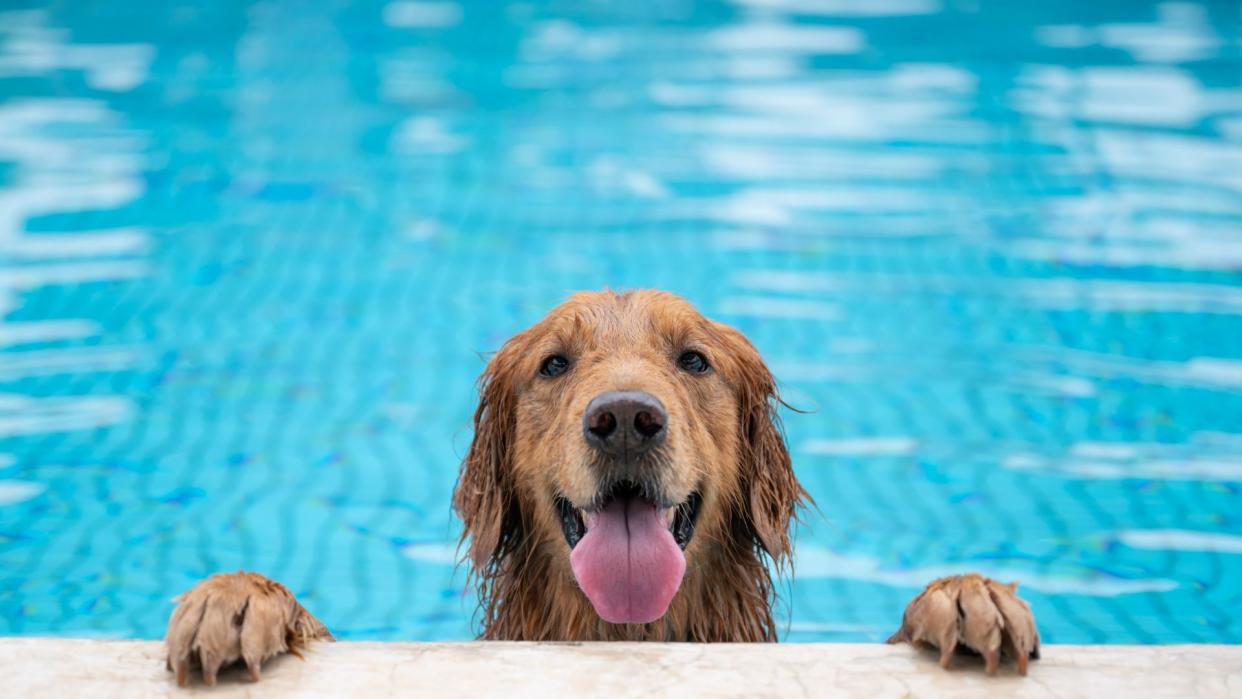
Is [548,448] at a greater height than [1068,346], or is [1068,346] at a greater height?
[548,448]

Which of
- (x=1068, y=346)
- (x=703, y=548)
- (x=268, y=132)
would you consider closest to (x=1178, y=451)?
(x=1068, y=346)

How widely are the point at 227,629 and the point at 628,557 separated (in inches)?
48.0

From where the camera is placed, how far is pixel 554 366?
14.4ft

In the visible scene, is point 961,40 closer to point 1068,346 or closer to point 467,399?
point 1068,346

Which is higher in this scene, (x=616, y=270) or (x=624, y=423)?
(x=624, y=423)

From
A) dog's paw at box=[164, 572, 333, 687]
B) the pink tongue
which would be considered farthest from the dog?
dog's paw at box=[164, 572, 333, 687]

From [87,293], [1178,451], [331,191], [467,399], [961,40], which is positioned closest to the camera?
[1178,451]

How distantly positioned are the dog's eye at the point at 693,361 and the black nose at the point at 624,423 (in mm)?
593

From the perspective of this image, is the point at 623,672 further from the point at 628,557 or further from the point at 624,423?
the point at 624,423

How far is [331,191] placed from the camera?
1014cm

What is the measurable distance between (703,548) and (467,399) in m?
3.70

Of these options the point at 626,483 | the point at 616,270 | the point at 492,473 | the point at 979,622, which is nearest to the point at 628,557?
the point at 626,483

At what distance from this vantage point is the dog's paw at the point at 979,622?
301 cm

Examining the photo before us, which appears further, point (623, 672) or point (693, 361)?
point (693, 361)
